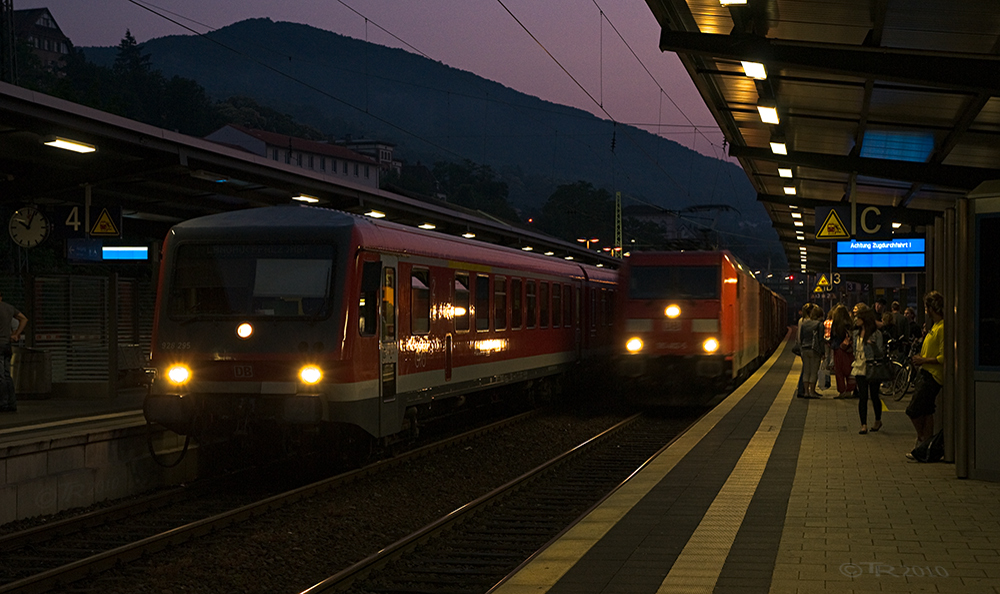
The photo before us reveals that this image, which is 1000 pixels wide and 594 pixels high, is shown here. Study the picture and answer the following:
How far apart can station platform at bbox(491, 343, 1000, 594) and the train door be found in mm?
3078

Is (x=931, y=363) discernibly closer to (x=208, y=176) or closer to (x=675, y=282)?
(x=675, y=282)

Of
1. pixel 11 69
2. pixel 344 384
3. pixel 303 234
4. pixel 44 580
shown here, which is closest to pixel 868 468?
pixel 344 384

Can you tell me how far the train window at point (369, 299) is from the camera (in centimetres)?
1149

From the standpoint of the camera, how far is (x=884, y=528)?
7824mm

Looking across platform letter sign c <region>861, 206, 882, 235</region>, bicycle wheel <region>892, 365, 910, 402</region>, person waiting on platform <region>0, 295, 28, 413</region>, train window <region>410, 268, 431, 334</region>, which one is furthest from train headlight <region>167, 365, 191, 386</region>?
bicycle wheel <region>892, 365, 910, 402</region>

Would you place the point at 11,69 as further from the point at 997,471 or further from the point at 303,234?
the point at 997,471

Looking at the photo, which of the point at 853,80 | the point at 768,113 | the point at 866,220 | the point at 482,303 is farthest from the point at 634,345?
the point at 853,80

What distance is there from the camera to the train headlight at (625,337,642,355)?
19.1m

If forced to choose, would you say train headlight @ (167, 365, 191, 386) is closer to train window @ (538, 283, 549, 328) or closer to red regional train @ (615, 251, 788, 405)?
Answer: train window @ (538, 283, 549, 328)

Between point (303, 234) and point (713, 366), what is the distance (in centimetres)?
960

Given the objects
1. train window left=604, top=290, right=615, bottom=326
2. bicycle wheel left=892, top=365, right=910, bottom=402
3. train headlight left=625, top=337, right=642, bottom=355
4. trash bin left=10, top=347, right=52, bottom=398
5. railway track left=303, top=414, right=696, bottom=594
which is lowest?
railway track left=303, top=414, right=696, bottom=594

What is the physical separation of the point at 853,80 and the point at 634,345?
342 inches

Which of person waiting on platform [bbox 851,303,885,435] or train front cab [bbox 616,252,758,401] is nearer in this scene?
person waiting on platform [bbox 851,303,885,435]

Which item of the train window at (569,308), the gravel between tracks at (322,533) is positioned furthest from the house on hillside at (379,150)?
the gravel between tracks at (322,533)
